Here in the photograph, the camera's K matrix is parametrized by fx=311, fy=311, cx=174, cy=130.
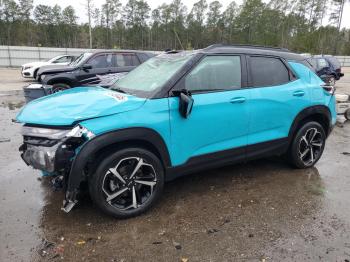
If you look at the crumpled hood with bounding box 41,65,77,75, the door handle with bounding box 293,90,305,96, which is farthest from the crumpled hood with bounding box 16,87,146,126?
the crumpled hood with bounding box 41,65,77,75

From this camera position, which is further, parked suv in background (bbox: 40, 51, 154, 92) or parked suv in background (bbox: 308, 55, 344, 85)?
parked suv in background (bbox: 308, 55, 344, 85)

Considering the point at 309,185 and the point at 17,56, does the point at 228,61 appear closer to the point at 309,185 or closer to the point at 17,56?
the point at 309,185

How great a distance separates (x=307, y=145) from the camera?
4691mm

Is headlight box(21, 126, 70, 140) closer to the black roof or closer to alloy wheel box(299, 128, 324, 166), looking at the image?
the black roof

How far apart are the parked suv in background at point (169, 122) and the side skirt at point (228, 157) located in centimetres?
1

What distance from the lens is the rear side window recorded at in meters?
4.08

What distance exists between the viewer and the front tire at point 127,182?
10.3 feet

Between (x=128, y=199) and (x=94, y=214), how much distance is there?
44 centimetres

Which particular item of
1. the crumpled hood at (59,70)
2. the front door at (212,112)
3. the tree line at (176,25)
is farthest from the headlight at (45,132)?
the tree line at (176,25)

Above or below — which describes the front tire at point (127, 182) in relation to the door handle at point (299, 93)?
below

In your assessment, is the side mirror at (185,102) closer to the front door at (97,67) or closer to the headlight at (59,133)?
the headlight at (59,133)

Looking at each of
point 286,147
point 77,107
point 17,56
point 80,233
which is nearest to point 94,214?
point 80,233

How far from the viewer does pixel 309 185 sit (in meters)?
4.28

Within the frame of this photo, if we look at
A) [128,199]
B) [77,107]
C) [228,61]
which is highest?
[228,61]
